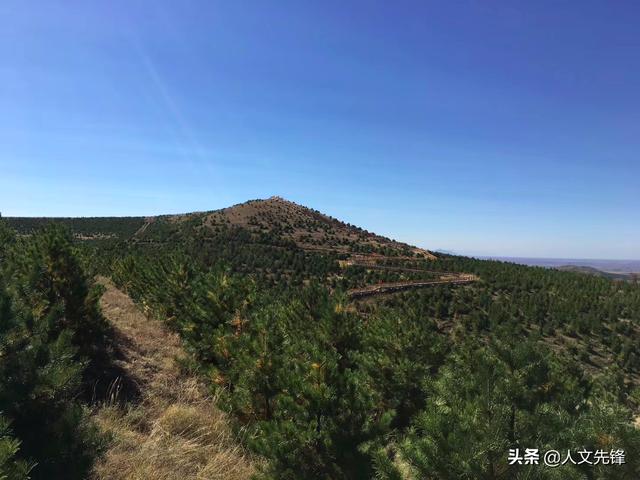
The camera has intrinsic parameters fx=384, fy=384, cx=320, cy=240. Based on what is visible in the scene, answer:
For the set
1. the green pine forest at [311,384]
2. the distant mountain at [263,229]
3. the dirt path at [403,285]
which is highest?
the distant mountain at [263,229]

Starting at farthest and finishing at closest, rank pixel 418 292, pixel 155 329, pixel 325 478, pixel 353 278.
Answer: pixel 353 278 < pixel 418 292 < pixel 155 329 < pixel 325 478

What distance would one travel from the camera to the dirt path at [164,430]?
4734 mm

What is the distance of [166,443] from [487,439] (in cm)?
450

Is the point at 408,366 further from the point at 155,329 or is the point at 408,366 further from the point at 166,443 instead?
the point at 155,329

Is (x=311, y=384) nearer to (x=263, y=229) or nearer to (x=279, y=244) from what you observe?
(x=279, y=244)

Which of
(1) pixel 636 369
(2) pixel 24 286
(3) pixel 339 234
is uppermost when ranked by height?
(3) pixel 339 234

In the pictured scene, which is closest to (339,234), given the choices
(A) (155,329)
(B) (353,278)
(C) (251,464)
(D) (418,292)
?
(B) (353,278)

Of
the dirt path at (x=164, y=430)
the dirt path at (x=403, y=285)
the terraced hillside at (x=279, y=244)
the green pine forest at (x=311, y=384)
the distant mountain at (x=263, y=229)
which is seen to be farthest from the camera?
the distant mountain at (x=263, y=229)

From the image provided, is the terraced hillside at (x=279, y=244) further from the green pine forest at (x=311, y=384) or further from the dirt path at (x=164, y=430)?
the dirt path at (x=164, y=430)

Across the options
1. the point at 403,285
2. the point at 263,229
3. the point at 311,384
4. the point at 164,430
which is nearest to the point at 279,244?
the point at 263,229

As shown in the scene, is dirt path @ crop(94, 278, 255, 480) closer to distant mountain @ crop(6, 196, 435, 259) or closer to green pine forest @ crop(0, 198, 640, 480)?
green pine forest @ crop(0, 198, 640, 480)

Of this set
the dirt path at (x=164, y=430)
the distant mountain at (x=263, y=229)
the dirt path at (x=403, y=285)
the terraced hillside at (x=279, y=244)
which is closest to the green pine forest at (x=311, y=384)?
the dirt path at (x=164, y=430)

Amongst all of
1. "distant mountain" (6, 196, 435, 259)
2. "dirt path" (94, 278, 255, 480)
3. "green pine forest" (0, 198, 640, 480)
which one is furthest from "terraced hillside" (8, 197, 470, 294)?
"dirt path" (94, 278, 255, 480)

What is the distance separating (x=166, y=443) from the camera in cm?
564
